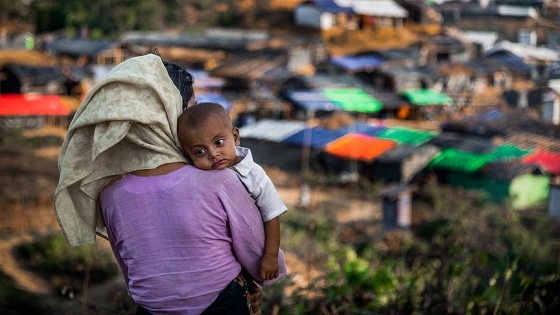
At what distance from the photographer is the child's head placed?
1704 mm

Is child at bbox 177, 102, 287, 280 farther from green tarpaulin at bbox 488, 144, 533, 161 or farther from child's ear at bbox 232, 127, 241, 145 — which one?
green tarpaulin at bbox 488, 144, 533, 161

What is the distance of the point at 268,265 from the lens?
1.79 m

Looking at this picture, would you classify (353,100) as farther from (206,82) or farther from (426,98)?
(206,82)

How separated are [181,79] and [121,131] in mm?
255

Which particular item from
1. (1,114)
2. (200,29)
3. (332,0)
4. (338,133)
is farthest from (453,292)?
(200,29)

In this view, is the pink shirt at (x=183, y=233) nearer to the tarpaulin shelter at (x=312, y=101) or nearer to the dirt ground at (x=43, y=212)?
the dirt ground at (x=43, y=212)

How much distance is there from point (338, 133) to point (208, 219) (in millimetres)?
17739

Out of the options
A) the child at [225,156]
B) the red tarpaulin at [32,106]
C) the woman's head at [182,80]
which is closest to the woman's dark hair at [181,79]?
the woman's head at [182,80]

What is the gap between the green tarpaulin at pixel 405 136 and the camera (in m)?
18.4

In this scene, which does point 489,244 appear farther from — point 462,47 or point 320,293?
point 462,47

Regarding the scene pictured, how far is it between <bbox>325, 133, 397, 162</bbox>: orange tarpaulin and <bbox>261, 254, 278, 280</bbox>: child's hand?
50.9 ft

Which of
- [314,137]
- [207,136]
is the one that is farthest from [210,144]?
[314,137]

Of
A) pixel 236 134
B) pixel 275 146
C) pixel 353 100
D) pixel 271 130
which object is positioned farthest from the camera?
pixel 353 100

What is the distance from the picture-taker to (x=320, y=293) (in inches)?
158
